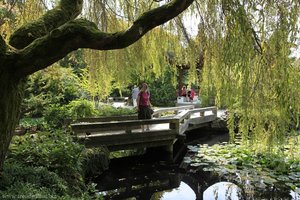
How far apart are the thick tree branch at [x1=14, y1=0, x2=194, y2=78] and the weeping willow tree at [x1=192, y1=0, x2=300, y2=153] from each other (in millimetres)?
842

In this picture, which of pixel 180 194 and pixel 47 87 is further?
pixel 47 87

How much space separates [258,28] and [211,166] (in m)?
4.58

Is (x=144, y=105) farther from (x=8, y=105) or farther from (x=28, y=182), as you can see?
(x=8, y=105)

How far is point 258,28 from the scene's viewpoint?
3736 millimetres

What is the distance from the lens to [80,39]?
8.98ft

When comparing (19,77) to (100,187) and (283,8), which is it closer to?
(283,8)

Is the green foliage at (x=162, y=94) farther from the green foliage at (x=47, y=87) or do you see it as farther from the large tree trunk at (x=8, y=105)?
the large tree trunk at (x=8, y=105)

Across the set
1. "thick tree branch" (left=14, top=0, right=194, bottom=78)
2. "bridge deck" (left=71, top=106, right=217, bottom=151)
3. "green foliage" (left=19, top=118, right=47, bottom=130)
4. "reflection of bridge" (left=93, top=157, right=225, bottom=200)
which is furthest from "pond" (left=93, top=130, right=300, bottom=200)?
"thick tree branch" (left=14, top=0, right=194, bottom=78)

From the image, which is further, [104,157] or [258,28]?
[104,157]

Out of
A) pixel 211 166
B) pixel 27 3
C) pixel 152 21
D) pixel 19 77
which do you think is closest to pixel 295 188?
A: pixel 211 166

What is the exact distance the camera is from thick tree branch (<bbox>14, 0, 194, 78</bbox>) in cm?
271

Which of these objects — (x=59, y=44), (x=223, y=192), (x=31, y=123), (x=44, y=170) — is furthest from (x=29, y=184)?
(x=31, y=123)

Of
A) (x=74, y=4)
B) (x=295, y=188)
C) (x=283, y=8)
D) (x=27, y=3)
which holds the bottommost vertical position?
(x=295, y=188)

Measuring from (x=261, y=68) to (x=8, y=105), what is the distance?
2654 millimetres
